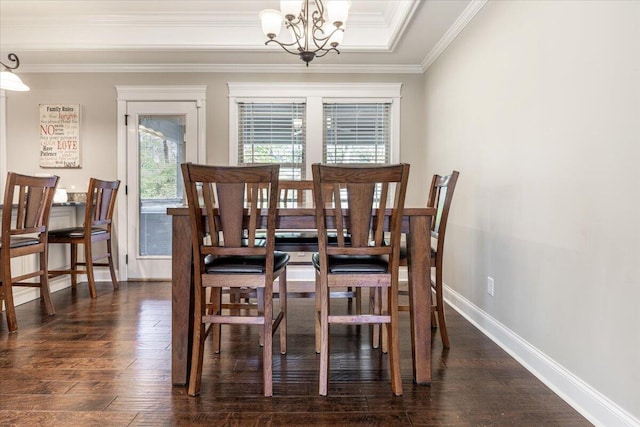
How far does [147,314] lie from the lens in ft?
9.11

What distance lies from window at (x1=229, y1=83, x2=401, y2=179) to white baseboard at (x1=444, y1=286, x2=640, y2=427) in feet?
7.04

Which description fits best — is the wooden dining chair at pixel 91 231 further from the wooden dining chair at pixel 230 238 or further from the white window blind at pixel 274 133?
the wooden dining chair at pixel 230 238

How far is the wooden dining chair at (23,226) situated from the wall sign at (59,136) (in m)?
1.31

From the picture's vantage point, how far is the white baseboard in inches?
54.9

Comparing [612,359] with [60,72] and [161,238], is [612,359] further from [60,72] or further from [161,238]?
[60,72]

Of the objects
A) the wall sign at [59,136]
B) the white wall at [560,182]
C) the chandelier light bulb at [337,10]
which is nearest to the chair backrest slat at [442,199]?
the white wall at [560,182]

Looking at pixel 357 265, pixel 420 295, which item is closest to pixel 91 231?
pixel 357 265

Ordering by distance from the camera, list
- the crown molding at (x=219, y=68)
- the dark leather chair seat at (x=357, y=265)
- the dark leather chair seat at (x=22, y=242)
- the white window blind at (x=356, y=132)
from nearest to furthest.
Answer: the dark leather chair seat at (x=357, y=265)
the dark leather chair seat at (x=22, y=242)
the crown molding at (x=219, y=68)
the white window blind at (x=356, y=132)

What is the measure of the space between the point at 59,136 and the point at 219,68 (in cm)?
193

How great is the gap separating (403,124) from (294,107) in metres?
1.23

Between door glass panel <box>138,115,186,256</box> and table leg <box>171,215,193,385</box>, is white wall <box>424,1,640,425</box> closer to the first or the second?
table leg <box>171,215,193,385</box>

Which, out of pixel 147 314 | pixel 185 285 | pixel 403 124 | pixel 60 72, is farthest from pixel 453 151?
pixel 60 72

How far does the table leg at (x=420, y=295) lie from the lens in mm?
1742

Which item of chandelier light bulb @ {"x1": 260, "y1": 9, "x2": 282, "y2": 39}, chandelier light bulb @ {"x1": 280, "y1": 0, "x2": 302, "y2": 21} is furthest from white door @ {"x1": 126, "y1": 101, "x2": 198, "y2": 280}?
chandelier light bulb @ {"x1": 280, "y1": 0, "x2": 302, "y2": 21}
